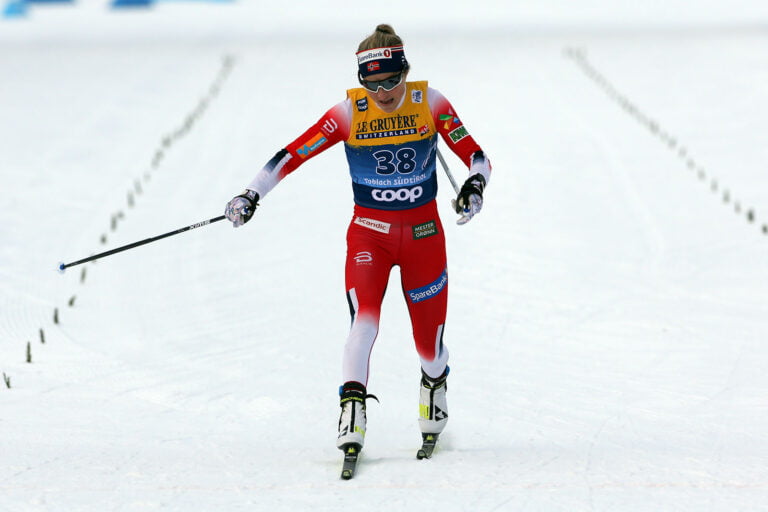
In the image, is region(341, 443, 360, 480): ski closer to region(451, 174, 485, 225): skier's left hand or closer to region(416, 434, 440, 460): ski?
region(416, 434, 440, 460): ski

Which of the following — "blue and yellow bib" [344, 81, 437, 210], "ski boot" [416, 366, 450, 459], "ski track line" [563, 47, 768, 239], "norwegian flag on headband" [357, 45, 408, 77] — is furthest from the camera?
"ski track line" [563, 47, 768, 239]

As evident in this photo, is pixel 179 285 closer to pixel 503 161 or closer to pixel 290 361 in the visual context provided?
pixel 290 361

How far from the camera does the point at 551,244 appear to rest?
10.8 meters

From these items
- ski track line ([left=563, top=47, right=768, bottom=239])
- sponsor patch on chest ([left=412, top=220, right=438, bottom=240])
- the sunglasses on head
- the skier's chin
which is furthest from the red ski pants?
ski track line ([left=563, top=47, right=768, bottom=239])

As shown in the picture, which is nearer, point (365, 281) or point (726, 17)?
point (365, 281)

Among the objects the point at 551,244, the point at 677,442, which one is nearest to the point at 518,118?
the point at 551,244

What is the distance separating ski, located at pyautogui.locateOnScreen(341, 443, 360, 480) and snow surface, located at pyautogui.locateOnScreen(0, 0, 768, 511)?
0.10 metres

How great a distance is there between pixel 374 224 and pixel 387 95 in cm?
71

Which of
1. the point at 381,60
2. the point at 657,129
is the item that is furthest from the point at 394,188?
the point at 657,129

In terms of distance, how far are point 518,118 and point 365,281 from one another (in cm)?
1177

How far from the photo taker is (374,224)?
569 centimetres

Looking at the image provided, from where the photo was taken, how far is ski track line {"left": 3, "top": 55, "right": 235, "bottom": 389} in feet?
26.3

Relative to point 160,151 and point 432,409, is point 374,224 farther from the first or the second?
point 160,151

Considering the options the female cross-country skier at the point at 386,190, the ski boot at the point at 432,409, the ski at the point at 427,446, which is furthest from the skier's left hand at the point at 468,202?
the ski at the point at 427,446
